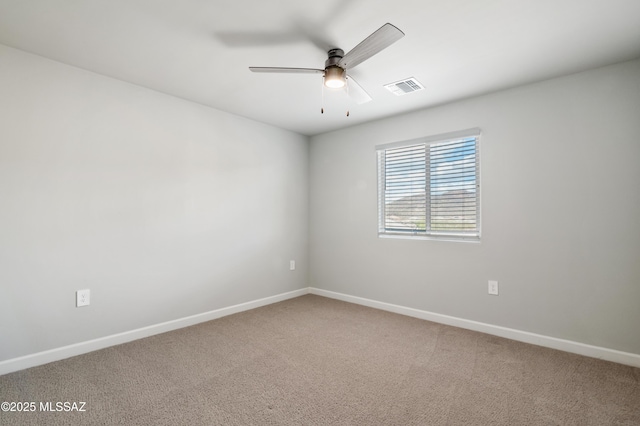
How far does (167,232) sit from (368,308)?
2471mm

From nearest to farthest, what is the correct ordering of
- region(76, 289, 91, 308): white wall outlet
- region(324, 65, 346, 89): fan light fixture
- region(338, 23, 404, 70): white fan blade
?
1. region(338, 23, 404, 70): white fan blade
2. region(324, 65, 346, 89): fan light fixture
3. region(76, 289, 91, 308): white wall outlet

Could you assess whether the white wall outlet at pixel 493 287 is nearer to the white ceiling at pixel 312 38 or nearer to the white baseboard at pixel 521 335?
the white baseboard at pixel 521 335

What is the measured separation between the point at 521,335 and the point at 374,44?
2.79 meters

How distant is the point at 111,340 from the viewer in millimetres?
2639

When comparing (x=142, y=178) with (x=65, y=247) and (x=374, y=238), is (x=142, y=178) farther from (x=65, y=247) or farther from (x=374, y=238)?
(x=374, y=238)

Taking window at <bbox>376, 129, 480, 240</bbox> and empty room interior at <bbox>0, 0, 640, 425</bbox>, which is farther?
window at <bbox>376, 129, 480, 240</bbox>

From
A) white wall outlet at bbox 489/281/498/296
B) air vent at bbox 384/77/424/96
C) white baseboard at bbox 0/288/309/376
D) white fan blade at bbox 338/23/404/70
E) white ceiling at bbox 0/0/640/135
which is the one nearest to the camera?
white fan blade at bbox 338/23/404/70

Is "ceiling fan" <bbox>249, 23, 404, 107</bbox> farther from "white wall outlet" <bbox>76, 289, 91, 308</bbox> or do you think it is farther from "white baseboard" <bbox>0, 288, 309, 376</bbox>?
"white baseboard" <bbox>0, 288, 309, 376</bbox>

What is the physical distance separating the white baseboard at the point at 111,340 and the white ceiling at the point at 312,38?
7.51 ft

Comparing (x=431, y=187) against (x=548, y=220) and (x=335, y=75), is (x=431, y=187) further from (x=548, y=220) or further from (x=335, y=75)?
(x=335, y=75)

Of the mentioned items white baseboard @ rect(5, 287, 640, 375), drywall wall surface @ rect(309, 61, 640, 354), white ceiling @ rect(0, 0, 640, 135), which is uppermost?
white ceiling @ rect(0, 0, 640, 135)

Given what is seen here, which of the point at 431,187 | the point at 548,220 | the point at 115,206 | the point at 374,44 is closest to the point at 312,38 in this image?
the point at 374,44

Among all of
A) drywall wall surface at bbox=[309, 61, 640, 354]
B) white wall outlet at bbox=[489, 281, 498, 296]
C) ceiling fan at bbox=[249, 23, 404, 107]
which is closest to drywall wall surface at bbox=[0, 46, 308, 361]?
ceiling fan at bbox=[249, 23, 404, 107]

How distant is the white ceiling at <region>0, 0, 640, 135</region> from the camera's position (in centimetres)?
182
